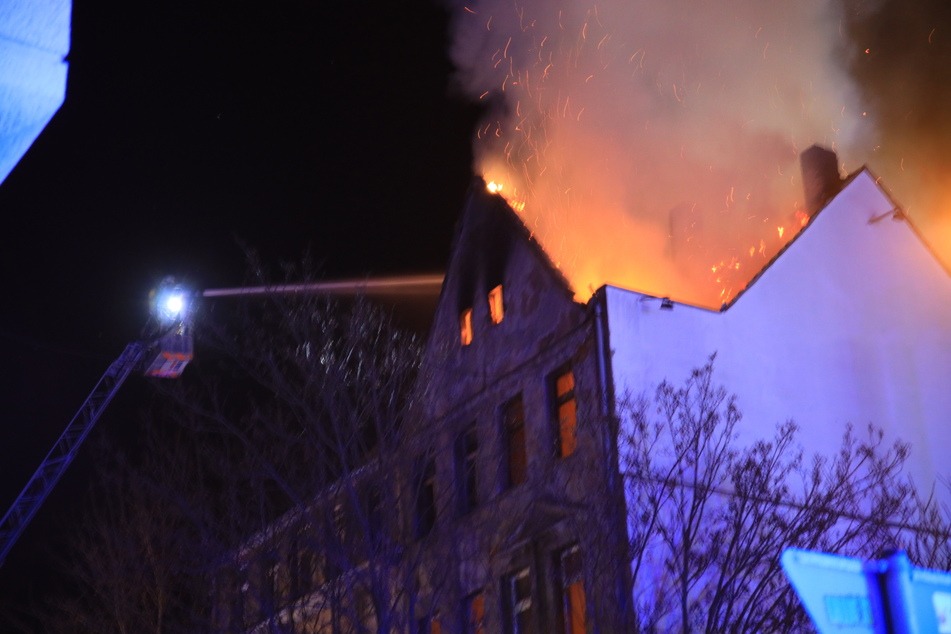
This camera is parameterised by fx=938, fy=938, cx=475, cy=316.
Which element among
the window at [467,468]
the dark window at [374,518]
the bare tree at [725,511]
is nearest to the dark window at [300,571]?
the dark window at [374,518]

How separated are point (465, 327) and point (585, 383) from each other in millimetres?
4306

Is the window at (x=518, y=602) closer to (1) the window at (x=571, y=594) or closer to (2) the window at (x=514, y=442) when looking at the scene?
(1) the window at (x=571, y=594)

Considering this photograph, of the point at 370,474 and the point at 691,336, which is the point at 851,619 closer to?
the point at 370,474

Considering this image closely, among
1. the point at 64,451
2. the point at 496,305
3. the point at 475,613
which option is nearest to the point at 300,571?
the point at 475,613

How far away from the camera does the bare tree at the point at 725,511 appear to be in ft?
41.5

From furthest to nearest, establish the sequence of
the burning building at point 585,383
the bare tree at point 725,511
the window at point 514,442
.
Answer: the window at point 514,442 < the burning building at point 585,383 < the bare tree at point 725,511

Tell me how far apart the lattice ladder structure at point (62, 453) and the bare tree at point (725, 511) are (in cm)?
2076

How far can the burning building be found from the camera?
14.6m

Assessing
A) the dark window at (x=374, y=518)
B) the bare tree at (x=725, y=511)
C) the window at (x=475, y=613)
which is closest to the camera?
the bare tree at (x=725, y=511)

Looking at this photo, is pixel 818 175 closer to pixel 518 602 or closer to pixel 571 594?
pixel 571 594

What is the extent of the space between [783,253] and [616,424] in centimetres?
552

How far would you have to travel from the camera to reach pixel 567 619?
14547 millimetres

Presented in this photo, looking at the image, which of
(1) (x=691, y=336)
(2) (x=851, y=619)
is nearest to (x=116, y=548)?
(1) (x=691, y=336)

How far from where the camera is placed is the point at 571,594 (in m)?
14.7
